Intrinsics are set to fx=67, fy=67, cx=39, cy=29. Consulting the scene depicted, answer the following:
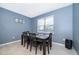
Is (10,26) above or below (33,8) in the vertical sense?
below

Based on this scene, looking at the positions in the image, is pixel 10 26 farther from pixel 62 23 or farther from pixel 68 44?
pixel 68 44

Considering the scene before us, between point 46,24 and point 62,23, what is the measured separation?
29.4 inches

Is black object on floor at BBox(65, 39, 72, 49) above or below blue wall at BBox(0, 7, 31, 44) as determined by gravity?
below

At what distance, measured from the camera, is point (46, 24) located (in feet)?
7.42

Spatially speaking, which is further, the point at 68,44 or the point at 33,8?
the point at 68,44

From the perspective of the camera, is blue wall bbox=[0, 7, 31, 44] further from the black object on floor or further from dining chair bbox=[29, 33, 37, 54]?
the black object on floor

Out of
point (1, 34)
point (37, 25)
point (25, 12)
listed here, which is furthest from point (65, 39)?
point (1, 34)

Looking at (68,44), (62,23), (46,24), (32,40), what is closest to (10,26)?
(32,40)

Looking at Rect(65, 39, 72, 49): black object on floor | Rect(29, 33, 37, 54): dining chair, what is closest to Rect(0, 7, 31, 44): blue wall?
Rect(29, 33, 37, 54): dining chair

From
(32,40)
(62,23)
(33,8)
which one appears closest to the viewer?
(33,8)

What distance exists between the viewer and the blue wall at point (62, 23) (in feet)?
8.16

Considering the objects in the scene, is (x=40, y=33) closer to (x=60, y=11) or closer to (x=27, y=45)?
(x=27, y=45)

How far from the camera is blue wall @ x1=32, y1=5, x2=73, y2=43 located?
8.16 feet

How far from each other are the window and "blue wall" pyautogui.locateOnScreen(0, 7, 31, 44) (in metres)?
0.35
